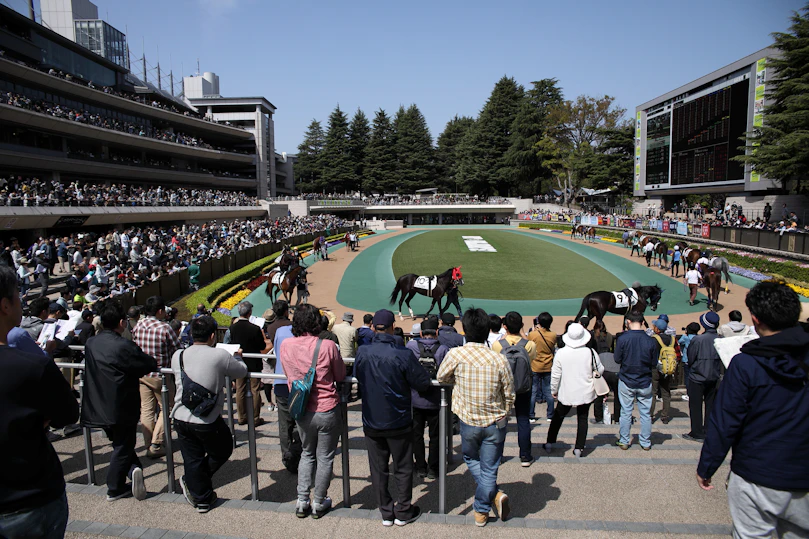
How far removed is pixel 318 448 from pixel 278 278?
1407 cm

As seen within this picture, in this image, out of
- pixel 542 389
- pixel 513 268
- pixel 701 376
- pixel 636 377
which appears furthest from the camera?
pixel 513 268

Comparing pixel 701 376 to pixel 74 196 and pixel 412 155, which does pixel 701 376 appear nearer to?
Result: pixel 74 196

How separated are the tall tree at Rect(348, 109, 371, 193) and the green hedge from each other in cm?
4969

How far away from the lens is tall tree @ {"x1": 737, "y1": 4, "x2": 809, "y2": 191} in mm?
24094

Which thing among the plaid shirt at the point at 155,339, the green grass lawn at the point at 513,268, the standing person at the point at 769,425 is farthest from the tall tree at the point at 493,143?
the standing person at the point at 769,425

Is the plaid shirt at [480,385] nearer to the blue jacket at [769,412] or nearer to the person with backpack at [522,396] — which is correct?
the person with backpack at [522,396]

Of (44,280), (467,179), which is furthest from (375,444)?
(467,179)

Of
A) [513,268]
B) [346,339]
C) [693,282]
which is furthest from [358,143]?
[346,339]

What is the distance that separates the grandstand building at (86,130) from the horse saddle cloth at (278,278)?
1219 centimetres

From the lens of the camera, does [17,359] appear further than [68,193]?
No

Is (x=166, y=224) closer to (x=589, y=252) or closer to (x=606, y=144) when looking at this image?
(x=589, y=252)

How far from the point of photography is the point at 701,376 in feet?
19.5

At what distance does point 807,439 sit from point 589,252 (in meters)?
32.8

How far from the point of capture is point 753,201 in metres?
31.5
